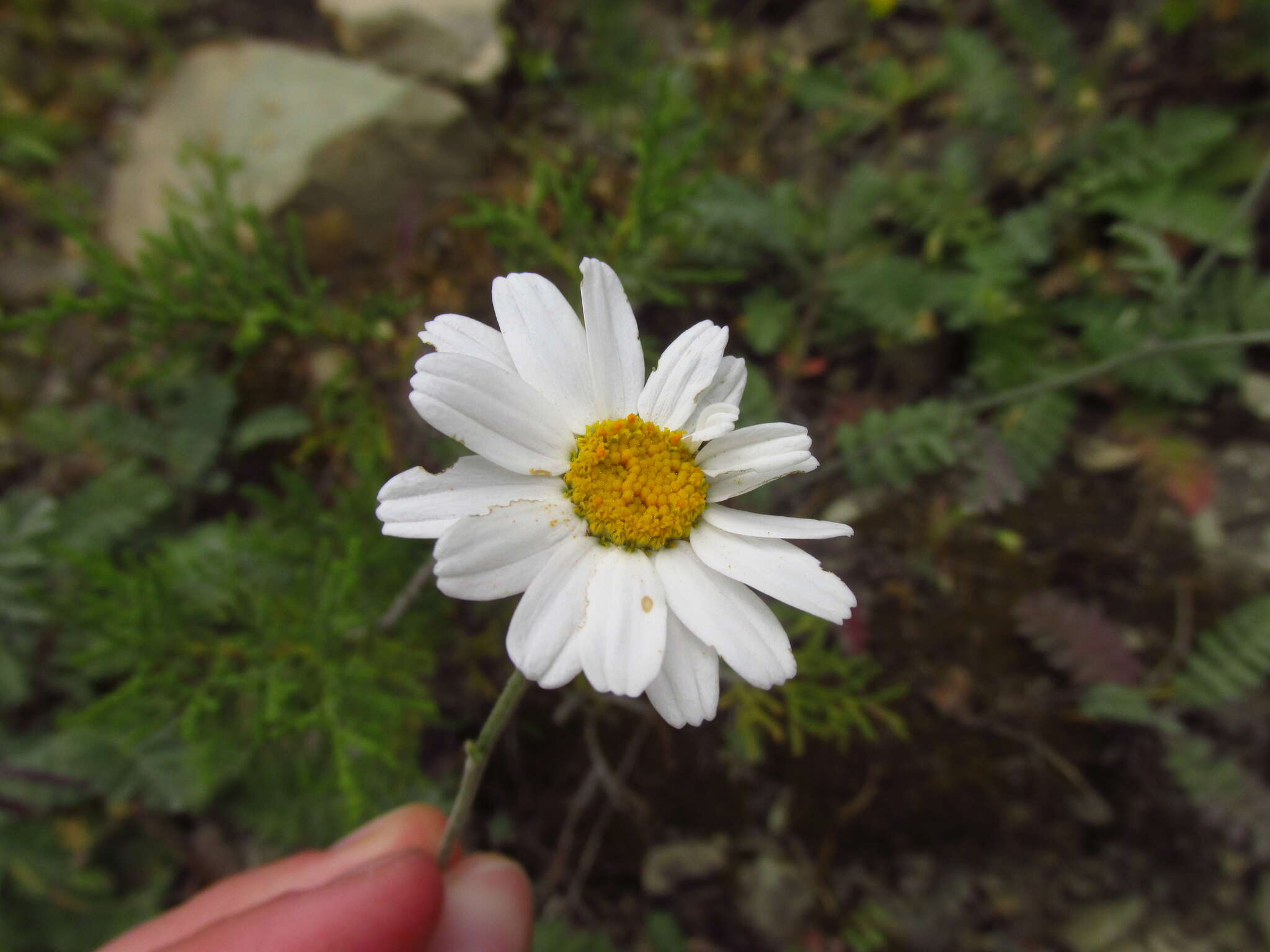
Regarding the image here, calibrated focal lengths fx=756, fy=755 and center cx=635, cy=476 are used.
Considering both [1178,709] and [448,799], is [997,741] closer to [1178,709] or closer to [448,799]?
[1178,709]

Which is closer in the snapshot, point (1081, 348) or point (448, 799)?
point (448, 799)

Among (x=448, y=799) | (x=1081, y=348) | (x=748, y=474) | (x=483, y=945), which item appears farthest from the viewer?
(x=1081, y=348)

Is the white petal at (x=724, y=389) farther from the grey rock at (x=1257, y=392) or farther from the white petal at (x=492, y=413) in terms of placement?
the grey rock at (x=1257, y=392)

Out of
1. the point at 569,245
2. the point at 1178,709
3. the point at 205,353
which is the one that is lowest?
the point at 1178,709

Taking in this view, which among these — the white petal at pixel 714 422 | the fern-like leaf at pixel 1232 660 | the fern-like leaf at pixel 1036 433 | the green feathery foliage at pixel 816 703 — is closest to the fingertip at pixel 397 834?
the green feathery foliage at pixel 816 703

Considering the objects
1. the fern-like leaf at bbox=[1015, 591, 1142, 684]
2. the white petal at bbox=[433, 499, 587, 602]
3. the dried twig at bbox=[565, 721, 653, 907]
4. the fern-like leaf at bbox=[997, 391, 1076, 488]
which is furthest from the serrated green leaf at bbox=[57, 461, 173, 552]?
the fern-like leaf at bbox=[1015, 591, 1142, 684]

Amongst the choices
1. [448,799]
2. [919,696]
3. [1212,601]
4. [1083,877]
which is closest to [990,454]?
[919,696]

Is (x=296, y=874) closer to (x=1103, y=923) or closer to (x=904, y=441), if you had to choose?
(x=904, y=441)
